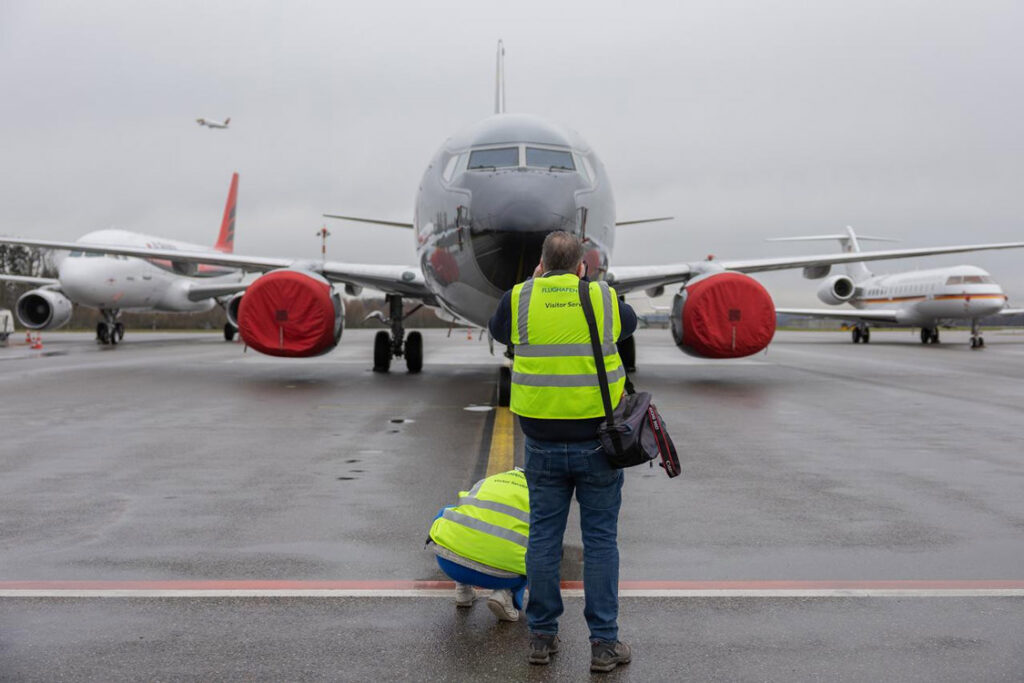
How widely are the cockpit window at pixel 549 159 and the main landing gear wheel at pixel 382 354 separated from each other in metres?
7.36

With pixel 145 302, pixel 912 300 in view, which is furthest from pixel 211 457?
pixel 912 300

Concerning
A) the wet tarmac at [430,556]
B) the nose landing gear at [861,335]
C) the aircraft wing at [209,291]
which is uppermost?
the aircraft wing at [209,291]

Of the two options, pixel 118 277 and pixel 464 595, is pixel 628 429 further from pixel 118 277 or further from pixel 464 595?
pixel 118 277

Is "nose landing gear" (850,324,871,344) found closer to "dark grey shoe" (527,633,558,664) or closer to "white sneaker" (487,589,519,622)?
"white sneaker" (487,589,519,622)

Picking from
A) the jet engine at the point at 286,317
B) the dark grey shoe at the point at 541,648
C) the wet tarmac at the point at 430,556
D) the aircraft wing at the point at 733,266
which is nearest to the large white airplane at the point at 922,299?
the aircraft wing at the point at 733,266

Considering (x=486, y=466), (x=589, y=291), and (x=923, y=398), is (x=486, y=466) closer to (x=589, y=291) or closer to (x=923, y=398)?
(x=589, y=291)

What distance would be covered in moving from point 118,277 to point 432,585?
25.0m

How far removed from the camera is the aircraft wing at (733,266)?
1440cm

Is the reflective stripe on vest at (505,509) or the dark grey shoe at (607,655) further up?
the reflective stripe on vest at (505,509)

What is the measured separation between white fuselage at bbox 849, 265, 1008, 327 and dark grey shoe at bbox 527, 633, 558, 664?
31.4 m

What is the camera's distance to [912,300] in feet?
108

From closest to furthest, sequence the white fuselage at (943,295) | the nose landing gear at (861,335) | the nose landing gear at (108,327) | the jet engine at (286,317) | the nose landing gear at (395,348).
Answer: the jet engine at (286,317) < the nose landing gear at (395,348) < the nose landing gear at (108,327) < the white fuselage at (943,295) < the nose landing gear at (861,335)

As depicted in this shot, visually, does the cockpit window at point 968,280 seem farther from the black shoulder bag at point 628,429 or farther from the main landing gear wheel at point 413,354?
the black shoulder bag at point 628,429

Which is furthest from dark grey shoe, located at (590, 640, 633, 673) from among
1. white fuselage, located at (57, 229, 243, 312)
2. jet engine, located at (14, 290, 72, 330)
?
jet engine, located at (14, 290, 72, 330)
